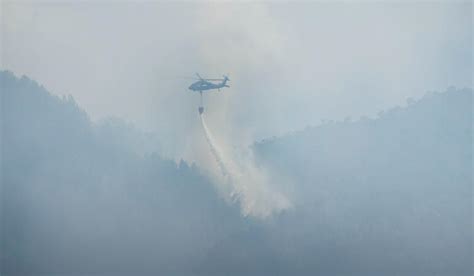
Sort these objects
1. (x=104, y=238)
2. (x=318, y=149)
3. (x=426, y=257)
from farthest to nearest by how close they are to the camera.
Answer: (x=318, y=149) → (x=104, y=238) → (x=426, y=257)

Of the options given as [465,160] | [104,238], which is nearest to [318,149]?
[465,160]

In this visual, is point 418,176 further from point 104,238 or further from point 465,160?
point 104,238

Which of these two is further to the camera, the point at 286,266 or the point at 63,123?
the point at 63,123

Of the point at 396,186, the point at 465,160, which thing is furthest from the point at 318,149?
the point at 465,160

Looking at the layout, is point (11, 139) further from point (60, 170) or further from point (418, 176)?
point (418, 176)

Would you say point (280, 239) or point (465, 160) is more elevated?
point (465, 160)

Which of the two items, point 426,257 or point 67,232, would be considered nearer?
point 426,257

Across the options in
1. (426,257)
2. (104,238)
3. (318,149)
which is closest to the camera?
(426,257)

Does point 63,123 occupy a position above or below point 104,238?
above

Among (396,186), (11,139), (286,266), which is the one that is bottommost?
(286,266)
